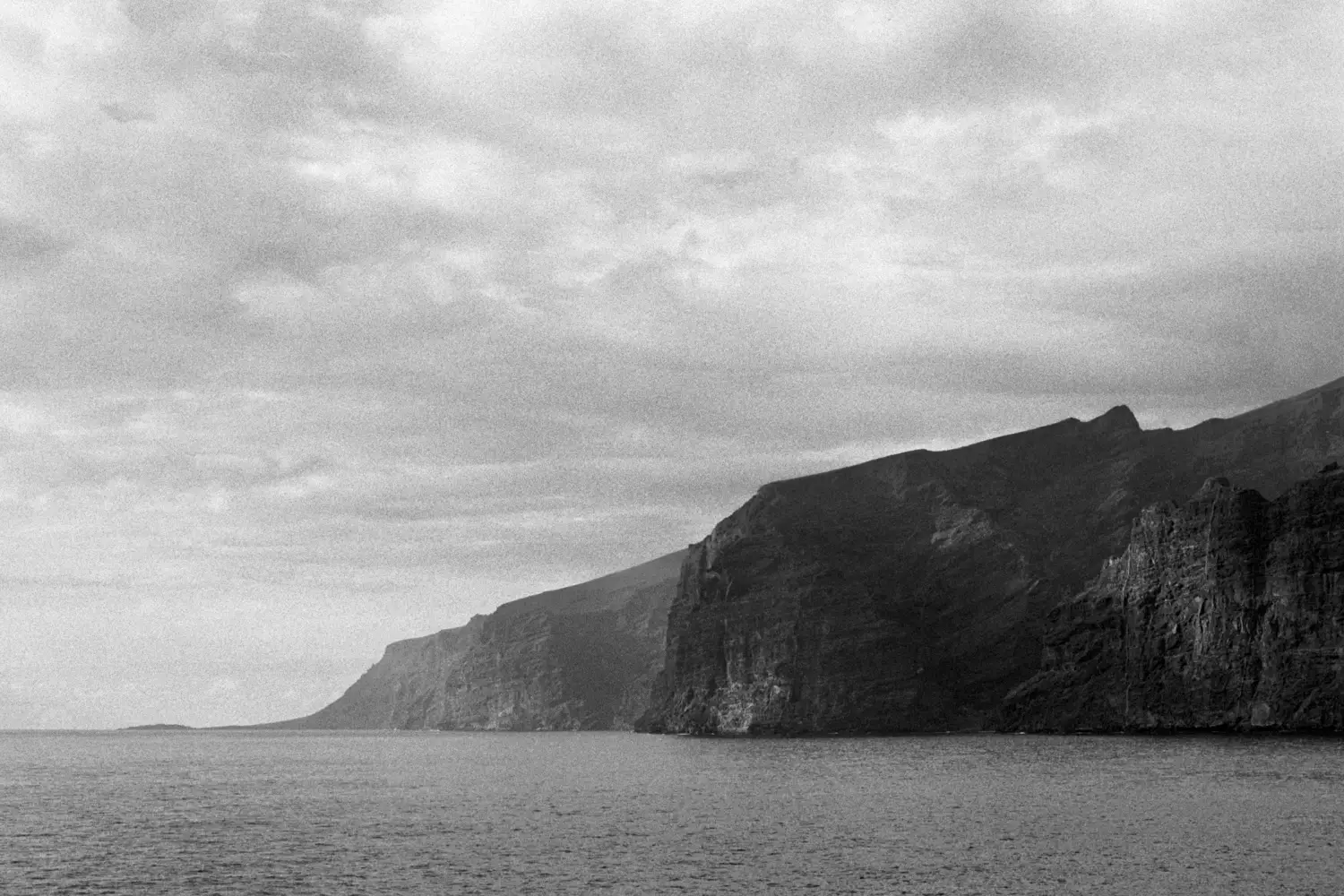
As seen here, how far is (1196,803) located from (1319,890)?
3970 centimetres

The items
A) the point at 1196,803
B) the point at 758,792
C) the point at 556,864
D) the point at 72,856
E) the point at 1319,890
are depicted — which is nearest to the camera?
the point at 1319,890

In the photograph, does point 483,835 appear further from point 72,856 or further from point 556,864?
point 72,856

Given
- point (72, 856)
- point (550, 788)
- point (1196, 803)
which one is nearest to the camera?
point (72, 856)

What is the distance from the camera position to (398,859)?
259 ft

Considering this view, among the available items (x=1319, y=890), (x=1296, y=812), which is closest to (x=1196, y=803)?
(x=1296, y=812)

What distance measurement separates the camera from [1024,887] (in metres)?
64.8

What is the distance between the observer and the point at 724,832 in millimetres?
91188

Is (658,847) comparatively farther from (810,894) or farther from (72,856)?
(72,856)

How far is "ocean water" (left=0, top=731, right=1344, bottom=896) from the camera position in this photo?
225 feet

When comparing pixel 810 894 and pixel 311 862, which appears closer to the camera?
pixel 810 894

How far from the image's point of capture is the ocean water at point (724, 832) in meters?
68.6

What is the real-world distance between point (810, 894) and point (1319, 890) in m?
22.8

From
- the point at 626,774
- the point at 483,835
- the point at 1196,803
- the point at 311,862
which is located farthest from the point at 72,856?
the point at 626,774

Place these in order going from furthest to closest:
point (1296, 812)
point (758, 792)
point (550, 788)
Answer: point (550, 788) < point (758, 792) < point (1296, 812)
